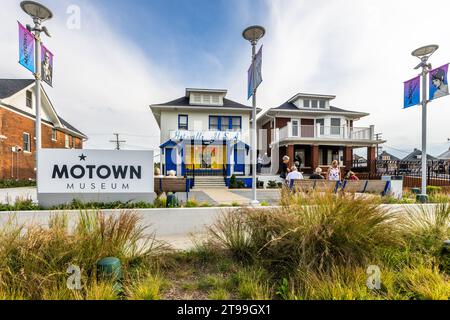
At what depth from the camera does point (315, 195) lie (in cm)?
343

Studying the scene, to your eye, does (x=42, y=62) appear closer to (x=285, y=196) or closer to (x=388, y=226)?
(x=285, y=196)

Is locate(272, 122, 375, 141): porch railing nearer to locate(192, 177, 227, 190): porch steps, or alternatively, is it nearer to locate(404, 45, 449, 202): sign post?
locate(192, 177, 227, 190): porch steps

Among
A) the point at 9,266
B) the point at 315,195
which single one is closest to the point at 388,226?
the point at 315,195

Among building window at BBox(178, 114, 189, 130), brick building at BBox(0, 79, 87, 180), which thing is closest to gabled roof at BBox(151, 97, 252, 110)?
building window at BBox(178, 114, 189, 130)

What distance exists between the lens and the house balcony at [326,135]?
2011 cm

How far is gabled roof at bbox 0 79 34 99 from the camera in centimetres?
1664

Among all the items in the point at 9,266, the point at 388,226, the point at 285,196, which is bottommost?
the point at 9,266

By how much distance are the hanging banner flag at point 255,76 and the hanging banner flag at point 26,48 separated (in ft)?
18.4

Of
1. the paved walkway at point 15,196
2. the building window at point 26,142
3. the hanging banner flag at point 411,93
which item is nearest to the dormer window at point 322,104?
the hanging banner flag at point 411,93

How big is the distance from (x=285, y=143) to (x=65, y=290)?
2015cm

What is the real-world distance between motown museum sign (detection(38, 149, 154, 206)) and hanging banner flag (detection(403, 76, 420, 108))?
9504 mm

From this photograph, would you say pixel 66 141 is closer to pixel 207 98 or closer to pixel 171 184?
pixel 207 98

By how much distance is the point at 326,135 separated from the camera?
Result: 21094mm

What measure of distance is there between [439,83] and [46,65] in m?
12.0
